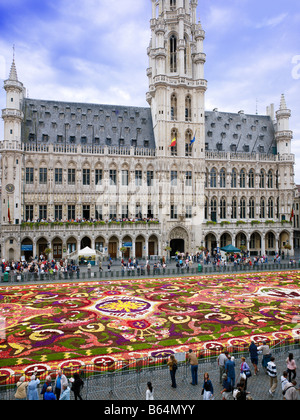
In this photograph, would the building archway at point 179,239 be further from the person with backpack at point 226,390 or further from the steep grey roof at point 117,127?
the person with backpack at point 226,390

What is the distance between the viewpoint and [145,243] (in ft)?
190

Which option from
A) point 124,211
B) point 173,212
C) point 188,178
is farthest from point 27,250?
point 188,178

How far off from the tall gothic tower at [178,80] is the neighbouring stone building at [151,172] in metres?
0.19

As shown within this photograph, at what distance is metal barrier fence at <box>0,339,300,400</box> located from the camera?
13.1 metres

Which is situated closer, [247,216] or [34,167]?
[34,167]

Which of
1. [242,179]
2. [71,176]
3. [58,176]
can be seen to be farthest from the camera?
[242,179]

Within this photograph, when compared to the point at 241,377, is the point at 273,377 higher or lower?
lower

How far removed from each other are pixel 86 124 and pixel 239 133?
33.4 metres

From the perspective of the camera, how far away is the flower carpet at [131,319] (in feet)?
58.1

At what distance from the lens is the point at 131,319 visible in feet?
74.8

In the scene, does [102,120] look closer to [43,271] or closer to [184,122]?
[184,122]

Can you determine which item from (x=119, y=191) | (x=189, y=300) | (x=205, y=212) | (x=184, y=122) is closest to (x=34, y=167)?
(x=119, y=191)

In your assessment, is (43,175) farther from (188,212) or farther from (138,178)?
(188,212)

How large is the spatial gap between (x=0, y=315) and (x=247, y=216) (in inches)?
2076
